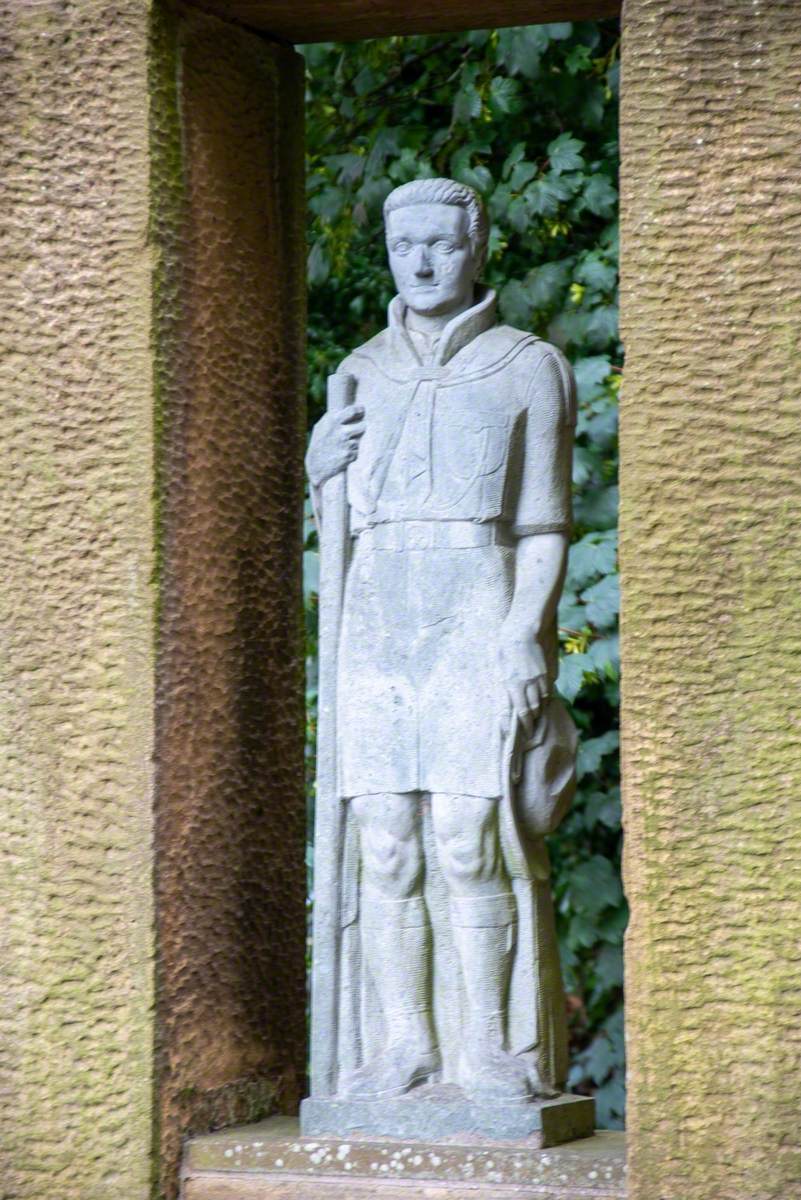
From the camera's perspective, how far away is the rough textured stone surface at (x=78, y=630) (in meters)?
5.78

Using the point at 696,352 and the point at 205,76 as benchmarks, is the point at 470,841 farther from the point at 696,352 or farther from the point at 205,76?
the point at 205,76

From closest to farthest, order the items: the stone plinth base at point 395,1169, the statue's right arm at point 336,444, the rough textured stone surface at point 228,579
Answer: the stone plinth base at point 395,1169 → the rough textured stone surface at point 228,579 → the statue's right arm at point 336,444

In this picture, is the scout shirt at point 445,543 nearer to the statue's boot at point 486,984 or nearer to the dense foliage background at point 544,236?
the statue's boot at point 486,984

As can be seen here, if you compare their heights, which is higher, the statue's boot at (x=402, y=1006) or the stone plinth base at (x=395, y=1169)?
the statue's boot at (x=402, y=1006)

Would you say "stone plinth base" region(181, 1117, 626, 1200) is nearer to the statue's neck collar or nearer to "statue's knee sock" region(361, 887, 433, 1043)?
"statue's knee sock" region(361, 887, 433, 1043)

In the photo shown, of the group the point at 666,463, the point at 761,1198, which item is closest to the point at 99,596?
the point at 666,463

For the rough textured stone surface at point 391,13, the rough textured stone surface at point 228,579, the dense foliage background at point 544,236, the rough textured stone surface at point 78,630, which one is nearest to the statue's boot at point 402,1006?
the rough textured stone surface at point 228,579

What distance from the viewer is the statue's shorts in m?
5.77

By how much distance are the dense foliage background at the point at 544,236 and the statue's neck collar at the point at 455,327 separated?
5.54ft

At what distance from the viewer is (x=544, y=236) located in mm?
8008

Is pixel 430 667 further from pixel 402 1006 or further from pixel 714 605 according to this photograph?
pixel 714 605

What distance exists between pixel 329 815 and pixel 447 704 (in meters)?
0.40

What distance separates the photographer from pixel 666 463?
17.2 ft

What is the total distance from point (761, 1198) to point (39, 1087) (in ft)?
5.46
